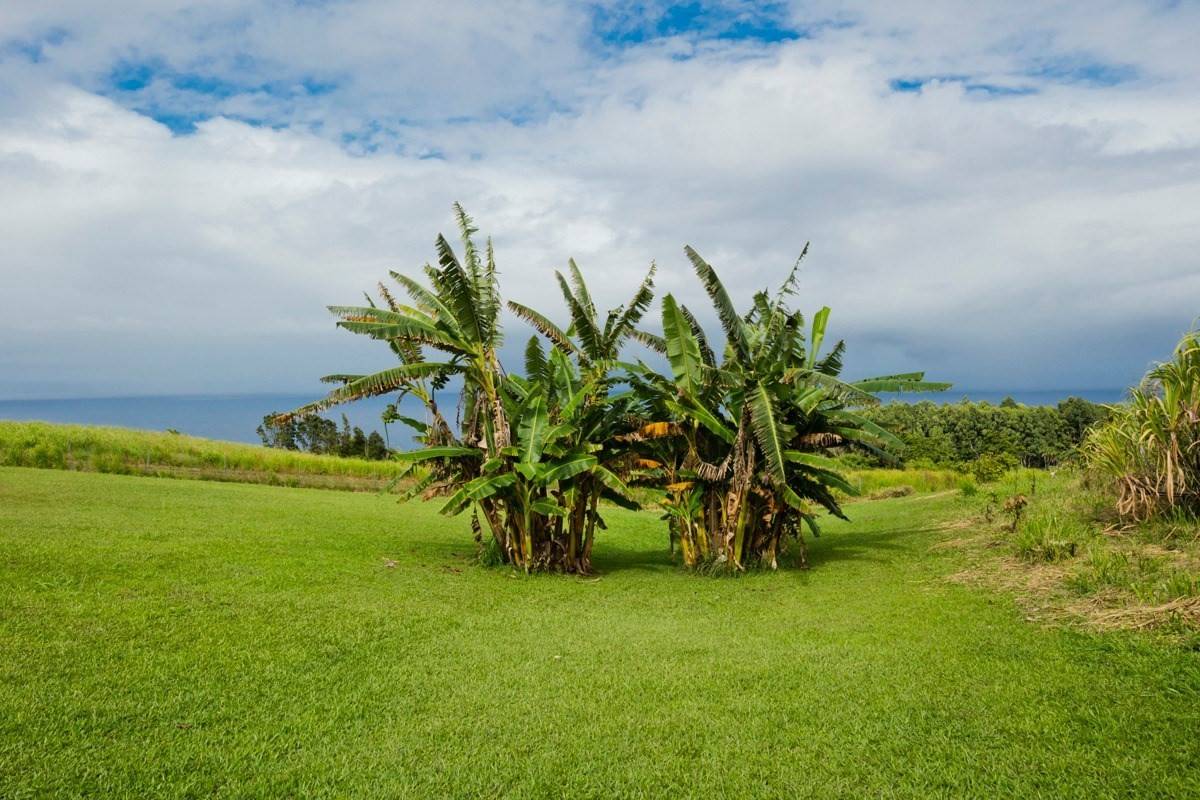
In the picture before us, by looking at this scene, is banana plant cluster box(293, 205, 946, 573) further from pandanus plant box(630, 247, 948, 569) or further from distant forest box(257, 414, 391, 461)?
distant forest box(257, 414, 391, 461)

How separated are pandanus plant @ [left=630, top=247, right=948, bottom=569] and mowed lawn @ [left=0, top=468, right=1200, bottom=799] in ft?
5.26

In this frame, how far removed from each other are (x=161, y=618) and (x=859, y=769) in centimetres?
562

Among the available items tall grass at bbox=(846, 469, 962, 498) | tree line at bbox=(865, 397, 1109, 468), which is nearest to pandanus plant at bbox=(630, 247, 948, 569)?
tall grass at bbox=(846, 469, 962, 498)

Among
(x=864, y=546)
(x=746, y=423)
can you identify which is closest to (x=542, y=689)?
(x=746, y=423)

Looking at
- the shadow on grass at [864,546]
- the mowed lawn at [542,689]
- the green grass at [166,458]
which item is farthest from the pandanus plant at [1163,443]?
the green grass at [166,458]

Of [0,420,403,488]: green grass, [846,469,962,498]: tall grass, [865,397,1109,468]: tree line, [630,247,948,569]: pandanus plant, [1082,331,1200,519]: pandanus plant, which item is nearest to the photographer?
[1082,331,1200,519]: pandanus plant

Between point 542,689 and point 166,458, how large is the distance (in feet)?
74.3

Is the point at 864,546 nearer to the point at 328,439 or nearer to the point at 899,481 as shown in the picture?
the point at 899,481

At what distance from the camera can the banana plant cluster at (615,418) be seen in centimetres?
1023

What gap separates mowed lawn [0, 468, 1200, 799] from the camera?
3.92 m

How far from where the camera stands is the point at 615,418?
1117 cm

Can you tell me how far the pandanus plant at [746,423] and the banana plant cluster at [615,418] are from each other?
0.08ft

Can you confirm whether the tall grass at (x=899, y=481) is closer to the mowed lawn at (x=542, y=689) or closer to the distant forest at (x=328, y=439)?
the mowed lawn at (x=542, y=689)

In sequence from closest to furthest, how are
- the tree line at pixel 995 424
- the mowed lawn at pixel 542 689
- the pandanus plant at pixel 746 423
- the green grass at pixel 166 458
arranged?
the mowed lawn at pixel 542 689
the pandanus plant at pixel 746 423
the green grass at pixel 166 458
the tree line at pixel 995 424
